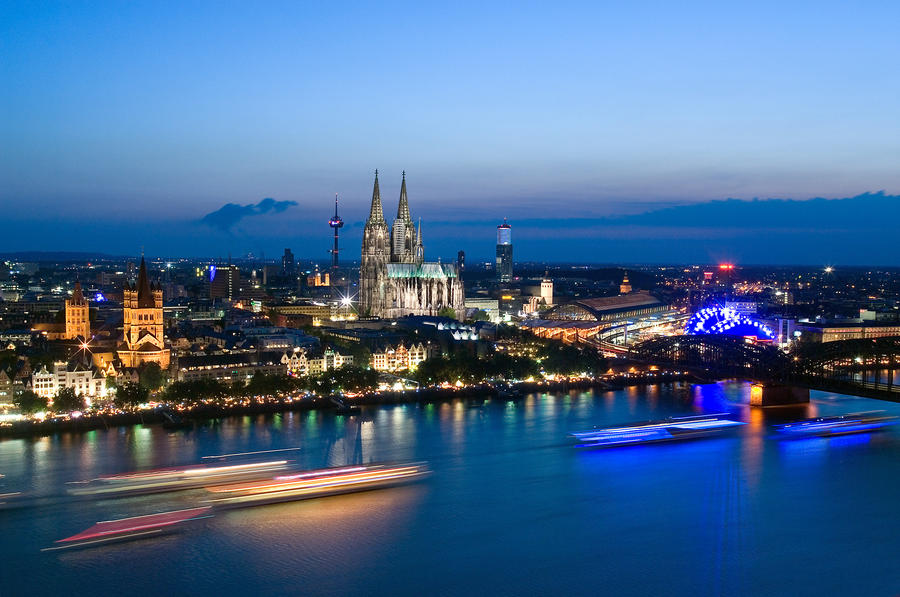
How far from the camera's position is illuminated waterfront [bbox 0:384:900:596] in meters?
8.01

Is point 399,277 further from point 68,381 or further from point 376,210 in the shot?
point 68,381

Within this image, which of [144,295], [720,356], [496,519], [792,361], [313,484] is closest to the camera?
[496,519]

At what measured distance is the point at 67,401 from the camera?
14359mm

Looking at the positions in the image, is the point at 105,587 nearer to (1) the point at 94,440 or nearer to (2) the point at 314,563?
(2) the point at 314,563

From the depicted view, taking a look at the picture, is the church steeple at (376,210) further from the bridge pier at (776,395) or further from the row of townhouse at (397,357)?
the bridge pier at (776,395)

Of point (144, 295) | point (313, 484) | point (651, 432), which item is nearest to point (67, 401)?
point (144, 295)

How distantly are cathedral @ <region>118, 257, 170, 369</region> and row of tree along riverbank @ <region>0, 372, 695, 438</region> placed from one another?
2.47 meters

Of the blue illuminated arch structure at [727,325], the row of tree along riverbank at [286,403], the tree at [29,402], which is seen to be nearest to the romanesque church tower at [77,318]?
the tree at [29,402]

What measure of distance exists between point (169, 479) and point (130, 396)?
490 cm

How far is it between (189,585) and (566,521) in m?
3.70

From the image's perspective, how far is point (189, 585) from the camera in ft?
25.7

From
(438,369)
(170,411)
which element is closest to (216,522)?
(170,411)

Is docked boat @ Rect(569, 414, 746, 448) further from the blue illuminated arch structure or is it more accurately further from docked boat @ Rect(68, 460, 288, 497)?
the blue illuminated arch structure

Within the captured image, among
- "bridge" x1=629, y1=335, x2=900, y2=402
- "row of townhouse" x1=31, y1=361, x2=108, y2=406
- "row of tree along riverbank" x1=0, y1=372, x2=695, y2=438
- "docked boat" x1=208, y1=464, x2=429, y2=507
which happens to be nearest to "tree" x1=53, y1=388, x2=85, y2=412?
→ "row of tree along riverbank" x1=0, y1=372, x2=695, y2=438
